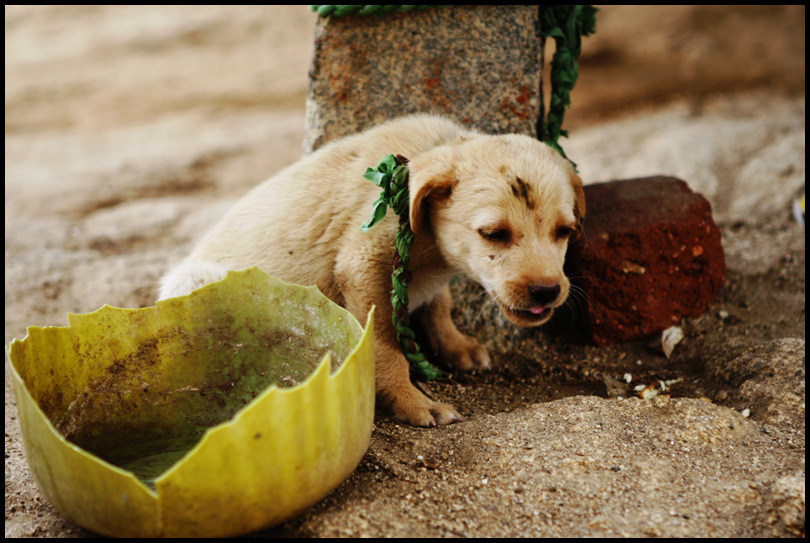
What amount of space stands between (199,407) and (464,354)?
59.2 inches

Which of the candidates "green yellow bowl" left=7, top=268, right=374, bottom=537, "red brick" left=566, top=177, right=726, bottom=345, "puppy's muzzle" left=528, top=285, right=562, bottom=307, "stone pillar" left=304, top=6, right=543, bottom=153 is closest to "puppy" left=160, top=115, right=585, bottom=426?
"puppy's muzzle" left=528, top=285, right=562, bottom=307

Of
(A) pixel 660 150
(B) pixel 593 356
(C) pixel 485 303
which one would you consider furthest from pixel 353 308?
(A) pixel 660 150

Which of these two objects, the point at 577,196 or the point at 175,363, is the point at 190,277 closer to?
the point at 175,363

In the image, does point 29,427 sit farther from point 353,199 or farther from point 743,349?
point 743,349

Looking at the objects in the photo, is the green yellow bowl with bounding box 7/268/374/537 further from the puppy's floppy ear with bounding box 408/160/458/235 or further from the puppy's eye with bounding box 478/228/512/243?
the puppy's eye with bounding box 478/228/512/243

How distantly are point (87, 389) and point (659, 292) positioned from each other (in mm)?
2862

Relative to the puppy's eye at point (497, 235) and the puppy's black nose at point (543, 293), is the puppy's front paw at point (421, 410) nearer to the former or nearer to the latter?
the puppy's black nose at point (543, 293)

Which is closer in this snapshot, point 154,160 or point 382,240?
point 382,240

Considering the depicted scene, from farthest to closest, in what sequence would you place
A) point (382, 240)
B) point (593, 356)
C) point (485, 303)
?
point (485, 303) → point (593, 356) → point (382, 240)

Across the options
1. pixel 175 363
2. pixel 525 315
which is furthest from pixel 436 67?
pixel 175 363

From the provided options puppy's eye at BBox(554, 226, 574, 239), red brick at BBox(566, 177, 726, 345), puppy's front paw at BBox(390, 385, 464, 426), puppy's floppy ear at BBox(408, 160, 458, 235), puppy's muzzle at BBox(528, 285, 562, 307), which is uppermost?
puppy's floppy ear at BBox(408, 160, 458, 235)

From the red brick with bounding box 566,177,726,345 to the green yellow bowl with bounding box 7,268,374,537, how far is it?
1620 mm

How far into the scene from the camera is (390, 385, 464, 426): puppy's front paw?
2975 mm

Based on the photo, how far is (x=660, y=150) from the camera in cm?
650
